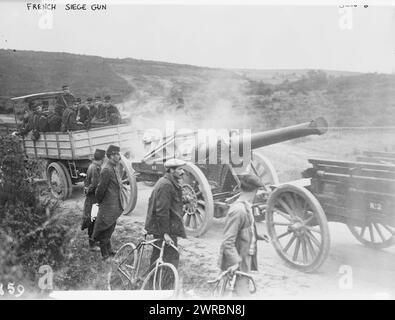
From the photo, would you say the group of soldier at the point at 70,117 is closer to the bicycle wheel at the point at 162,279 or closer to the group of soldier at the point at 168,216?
the group of soldier at the point at 168,216

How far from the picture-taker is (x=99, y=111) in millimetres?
7219

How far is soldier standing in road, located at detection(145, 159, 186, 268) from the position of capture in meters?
4.50

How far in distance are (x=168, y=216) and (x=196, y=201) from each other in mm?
1239

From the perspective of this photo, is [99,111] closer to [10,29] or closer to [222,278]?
[10,29]

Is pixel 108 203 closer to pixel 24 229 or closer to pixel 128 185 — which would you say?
pixel 24 229

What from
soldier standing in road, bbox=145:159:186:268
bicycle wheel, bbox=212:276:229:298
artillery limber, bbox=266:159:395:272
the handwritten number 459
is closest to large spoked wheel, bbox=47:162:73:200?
the handwritten number 459

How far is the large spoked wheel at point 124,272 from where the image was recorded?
4621 millimetres

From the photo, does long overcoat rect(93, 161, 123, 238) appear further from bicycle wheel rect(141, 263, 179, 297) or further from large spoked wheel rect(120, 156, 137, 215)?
bicycle wheel rect(141, 263, 179, 297)

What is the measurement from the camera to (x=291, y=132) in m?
5.43

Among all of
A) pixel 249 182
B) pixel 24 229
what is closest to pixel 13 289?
pixel 24 229

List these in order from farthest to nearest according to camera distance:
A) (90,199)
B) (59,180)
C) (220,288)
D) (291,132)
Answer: (59,180) → (90,199) → (291,132) → (220,288)

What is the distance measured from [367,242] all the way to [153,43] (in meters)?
3.59

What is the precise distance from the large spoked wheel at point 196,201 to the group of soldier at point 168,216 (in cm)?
61
